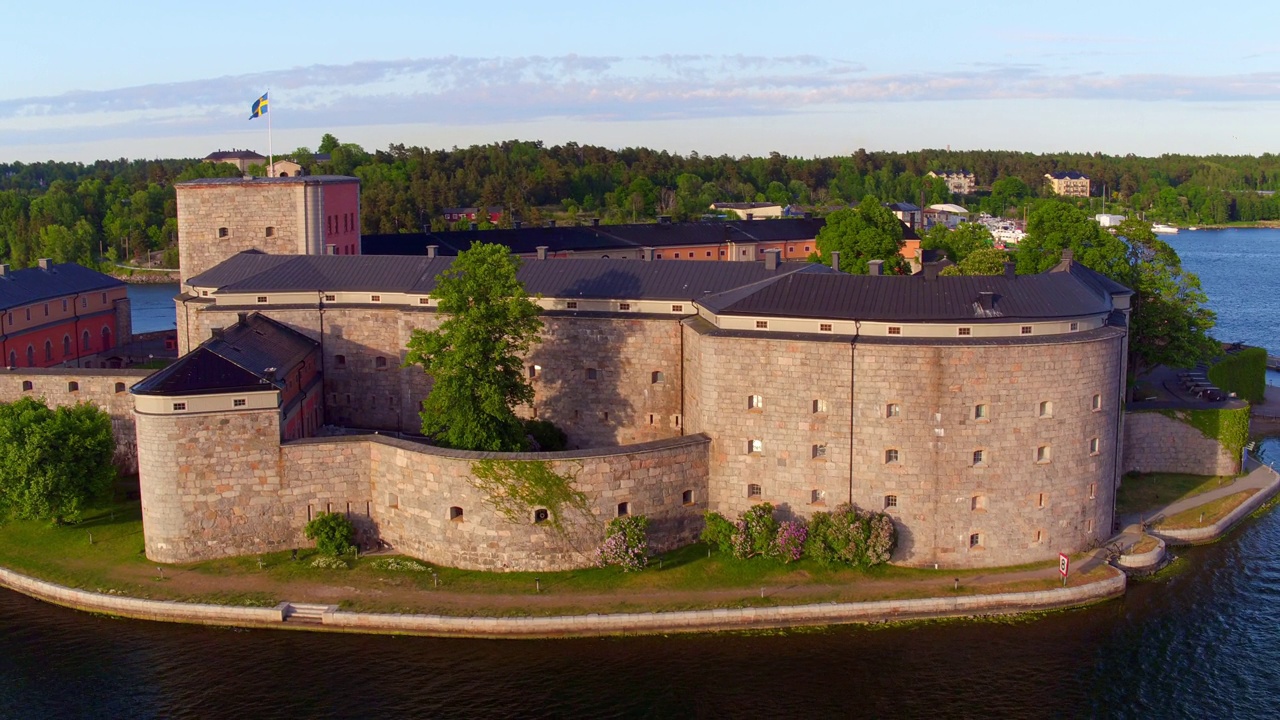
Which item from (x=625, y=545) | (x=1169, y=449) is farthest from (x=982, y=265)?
(x=625, y=545)

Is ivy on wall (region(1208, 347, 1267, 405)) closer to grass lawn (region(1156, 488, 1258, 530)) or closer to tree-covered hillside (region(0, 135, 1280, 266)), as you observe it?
grass lawn (region(1156, 488, 1258, 530))

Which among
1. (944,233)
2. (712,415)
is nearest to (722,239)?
(944,233)

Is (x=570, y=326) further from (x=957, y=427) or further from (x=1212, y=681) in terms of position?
(x=1212, y=681)

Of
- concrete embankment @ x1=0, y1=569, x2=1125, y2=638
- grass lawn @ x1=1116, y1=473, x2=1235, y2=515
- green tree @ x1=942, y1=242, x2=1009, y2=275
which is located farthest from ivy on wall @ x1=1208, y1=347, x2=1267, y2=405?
concrete embankment @ x1=0, y1=569, x2=1125, y2=638

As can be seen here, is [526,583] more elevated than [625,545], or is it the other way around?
[625,545]

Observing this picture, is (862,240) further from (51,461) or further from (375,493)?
(51,461)

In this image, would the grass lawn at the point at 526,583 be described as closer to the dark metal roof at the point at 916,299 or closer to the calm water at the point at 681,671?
the calm water at the point at 681,671
